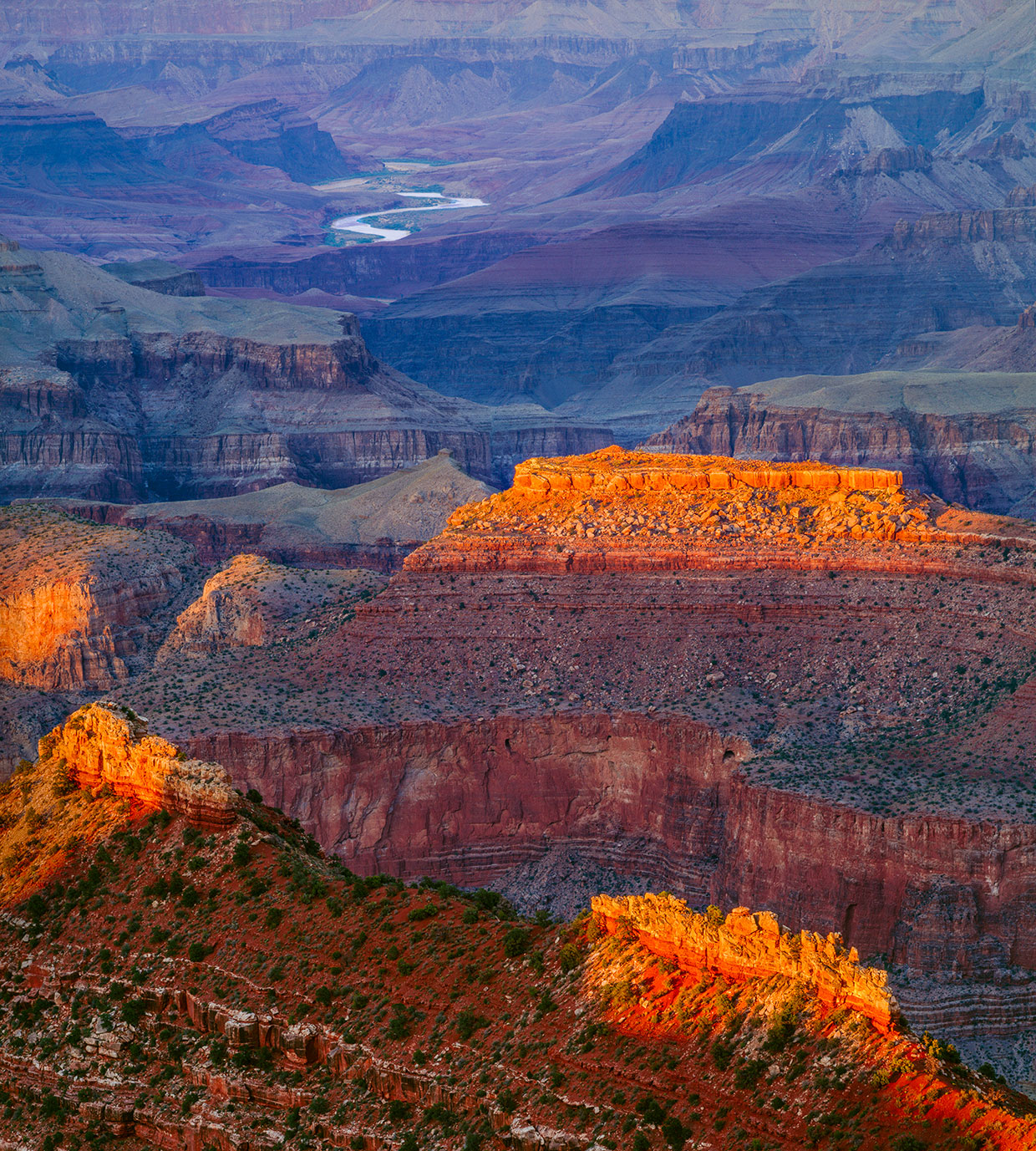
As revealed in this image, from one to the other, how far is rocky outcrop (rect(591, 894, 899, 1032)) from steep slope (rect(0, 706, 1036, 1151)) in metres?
0.04

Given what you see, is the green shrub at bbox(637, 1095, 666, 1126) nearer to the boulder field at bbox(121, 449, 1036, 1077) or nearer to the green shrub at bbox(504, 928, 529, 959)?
the green shrub at bbox(504, 928, 529, 959)

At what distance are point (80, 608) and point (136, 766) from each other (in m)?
66.5

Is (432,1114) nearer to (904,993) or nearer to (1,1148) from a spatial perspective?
(1,1148)

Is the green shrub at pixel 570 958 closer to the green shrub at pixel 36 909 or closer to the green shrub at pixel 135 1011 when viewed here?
the green shrub at pixel 135 1011

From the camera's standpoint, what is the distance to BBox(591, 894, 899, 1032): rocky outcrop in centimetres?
3672

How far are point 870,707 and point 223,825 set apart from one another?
3729cm

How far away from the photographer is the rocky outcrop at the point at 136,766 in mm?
49781

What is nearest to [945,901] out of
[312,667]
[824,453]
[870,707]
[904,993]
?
[904,993]

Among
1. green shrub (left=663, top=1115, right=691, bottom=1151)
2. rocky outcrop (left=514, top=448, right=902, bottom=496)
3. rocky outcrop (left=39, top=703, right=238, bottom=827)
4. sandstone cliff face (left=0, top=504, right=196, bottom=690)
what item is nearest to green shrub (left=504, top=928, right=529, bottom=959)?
green shrub (left=663, top=1115, right=691, bottom=1151)

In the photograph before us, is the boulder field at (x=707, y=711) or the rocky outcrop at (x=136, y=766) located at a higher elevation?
the rocky outcrop at (x=136, y=766)

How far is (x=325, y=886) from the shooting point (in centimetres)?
4747

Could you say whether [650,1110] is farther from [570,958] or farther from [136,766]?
[136,766]

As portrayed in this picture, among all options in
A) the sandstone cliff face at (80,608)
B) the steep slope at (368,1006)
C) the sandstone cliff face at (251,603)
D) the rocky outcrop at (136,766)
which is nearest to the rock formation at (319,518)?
the sandstone cliff face at (80,608)

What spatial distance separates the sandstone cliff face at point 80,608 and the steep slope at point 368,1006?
61.2m
